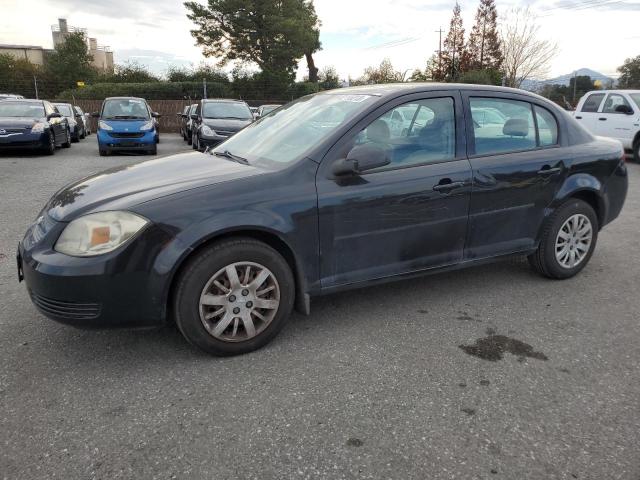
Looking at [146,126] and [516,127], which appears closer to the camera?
[516,127]

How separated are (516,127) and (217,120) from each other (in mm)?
10607

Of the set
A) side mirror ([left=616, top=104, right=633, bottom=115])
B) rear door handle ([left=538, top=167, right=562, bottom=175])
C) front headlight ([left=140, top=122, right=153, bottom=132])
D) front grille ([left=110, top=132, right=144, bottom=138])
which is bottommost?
front grille ([left=110, top=132, right=144, bottom=138])

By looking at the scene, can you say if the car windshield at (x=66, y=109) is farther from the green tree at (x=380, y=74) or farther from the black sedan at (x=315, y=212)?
the green tree at (x=380, y=74)

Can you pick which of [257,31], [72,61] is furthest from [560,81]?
[72,61]

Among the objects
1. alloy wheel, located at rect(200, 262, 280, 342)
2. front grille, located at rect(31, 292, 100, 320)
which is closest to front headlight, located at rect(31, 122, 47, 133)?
front grille, located at rect(31, 292, 100, 320)

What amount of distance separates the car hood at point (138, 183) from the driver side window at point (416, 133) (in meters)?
0.86

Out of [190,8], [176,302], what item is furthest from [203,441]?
[190,8]

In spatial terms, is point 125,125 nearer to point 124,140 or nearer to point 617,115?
point 124,140

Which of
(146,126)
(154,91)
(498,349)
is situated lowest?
(498,349)

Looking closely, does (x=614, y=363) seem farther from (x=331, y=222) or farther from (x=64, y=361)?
(x=64, y=361)

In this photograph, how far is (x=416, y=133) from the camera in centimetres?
371

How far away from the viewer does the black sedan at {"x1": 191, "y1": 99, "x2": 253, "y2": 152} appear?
13.0 metres

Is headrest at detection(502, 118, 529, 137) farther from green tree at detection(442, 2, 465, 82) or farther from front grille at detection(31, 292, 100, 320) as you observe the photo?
green tree at detection(442, 2, 465, 82)

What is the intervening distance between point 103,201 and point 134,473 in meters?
1.56
